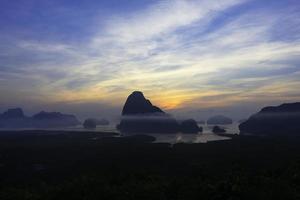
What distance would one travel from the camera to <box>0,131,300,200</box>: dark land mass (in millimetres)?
33625

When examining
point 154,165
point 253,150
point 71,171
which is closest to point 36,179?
point 71,171

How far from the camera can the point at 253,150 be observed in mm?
105500

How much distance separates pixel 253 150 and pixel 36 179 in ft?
208

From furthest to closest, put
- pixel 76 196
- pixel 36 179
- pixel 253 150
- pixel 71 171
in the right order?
pixel 253 150, pixel 71 171, pixel 36 179, pixel 76 196

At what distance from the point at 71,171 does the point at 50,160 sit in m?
20.8

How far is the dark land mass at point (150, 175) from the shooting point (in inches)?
1324

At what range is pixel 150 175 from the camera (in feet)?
152

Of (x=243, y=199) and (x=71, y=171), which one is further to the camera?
(x=71, y=171)

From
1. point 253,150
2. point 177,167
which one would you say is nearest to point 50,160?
point 177,167

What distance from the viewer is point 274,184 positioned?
112ft

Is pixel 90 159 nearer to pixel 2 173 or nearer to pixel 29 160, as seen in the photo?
pixel 29 160

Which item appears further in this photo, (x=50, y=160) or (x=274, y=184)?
(x=50, y=160)

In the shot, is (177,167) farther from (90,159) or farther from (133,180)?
(133,180)

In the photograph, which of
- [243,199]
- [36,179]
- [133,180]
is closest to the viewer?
[243,199]
